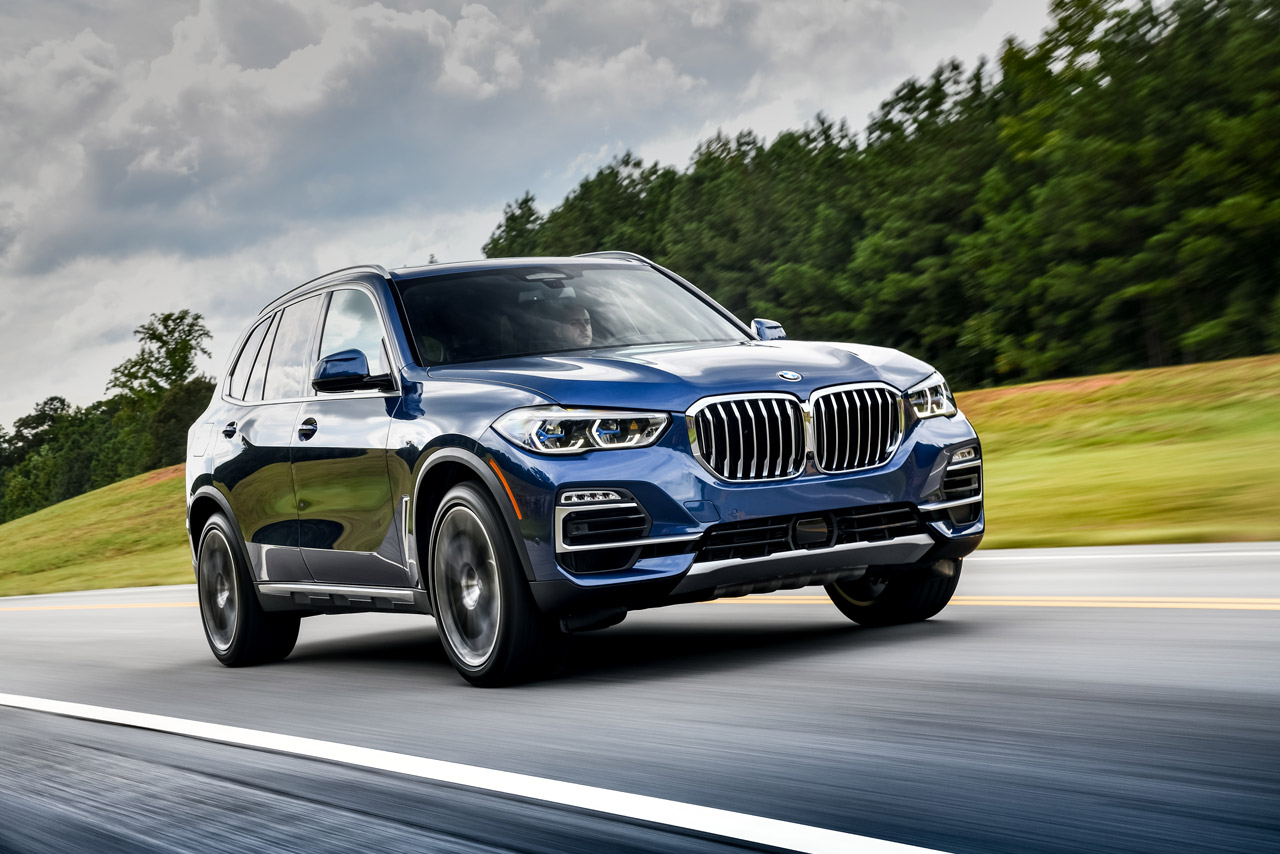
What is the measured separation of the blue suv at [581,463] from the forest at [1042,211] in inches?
2160

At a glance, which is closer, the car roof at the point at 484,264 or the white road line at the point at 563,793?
the white road line at the point at 563,793

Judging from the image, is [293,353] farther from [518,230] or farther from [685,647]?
[518,230]

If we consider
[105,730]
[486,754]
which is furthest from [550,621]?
[105,730]

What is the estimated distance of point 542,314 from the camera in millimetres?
7391

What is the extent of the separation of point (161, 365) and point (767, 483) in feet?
417

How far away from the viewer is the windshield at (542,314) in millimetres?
7172

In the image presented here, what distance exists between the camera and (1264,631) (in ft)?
20.2

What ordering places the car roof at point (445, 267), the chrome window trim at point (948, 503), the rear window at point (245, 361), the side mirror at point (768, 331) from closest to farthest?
the chrome window trim at point (948, 503), the car roof at point (445, 267), the side mirror at point (768, 331), the rear window at point (245, 361)

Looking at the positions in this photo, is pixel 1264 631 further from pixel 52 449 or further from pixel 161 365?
pixel 52 449

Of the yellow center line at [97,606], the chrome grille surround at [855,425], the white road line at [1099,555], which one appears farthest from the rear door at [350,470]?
the yellow center line at [97,606]

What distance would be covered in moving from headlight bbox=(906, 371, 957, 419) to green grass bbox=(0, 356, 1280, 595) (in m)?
4.71

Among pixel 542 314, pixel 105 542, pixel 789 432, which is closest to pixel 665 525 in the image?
pixel 789 432

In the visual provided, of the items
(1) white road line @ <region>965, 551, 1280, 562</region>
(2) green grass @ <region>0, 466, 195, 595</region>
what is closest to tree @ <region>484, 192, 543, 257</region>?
(2) green grass @ <region>0, 466, 195, 595</region>

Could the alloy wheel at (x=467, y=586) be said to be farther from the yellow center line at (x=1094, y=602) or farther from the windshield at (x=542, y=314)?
the yellow center line at (x=1094, y=602)
